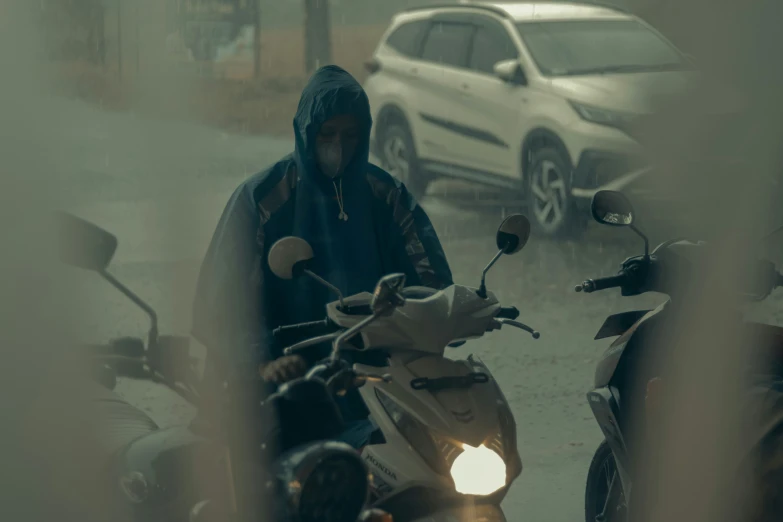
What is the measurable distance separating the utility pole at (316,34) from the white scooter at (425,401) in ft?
59.0

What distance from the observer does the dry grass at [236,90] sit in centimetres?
2017

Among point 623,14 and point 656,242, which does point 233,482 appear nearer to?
point 656,242

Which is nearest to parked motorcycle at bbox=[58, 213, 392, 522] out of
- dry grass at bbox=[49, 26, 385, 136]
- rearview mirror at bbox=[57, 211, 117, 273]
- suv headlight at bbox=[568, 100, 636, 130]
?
rearview mirror at bbox=[57, 211, 117, 273]

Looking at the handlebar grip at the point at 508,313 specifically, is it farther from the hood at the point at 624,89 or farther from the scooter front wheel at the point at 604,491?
the hood at the point at 624,89

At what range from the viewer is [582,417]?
642 cm

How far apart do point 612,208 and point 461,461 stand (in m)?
0.99

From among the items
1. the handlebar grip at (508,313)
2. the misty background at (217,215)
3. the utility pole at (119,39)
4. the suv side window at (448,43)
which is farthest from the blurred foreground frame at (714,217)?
the utility pole at (119,39)

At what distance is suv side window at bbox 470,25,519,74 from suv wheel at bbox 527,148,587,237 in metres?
1.00

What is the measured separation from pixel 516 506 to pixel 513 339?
9.46ft

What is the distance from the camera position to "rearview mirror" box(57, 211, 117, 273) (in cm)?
308

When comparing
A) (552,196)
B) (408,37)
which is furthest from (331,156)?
(408,37)

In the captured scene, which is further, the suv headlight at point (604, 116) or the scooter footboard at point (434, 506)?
the suv headlight at point (604, 116)

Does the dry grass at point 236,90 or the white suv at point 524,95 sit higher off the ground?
the white suv at point 524,95

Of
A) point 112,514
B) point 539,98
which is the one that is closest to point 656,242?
point 539,98
